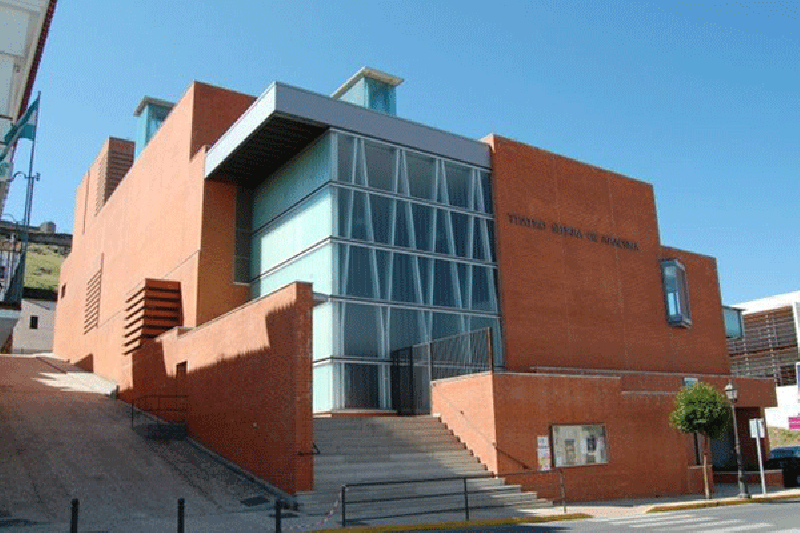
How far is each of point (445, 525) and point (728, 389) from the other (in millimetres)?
12701

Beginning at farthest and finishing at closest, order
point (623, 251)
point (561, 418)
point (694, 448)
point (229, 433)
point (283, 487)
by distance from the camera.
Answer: point (623, 251)
point (694, 448)
point (561, 418)
point (229, 433)
point (283, 487)

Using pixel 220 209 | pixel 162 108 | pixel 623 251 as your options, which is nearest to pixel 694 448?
pixel 623 251

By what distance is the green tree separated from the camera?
23.3 metres

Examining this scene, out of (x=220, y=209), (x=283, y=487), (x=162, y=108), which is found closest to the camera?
→ (x=283, y=487)

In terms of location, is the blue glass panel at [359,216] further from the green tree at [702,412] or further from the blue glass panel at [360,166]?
the green tree at [702,412]

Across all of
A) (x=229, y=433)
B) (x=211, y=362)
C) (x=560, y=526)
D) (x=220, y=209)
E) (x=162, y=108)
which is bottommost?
(x=560, y=526)

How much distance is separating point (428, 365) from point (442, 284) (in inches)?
150

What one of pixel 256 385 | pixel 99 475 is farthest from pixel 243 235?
pixel 99 475

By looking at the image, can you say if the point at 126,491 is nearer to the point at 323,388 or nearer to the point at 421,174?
the point at 323,388

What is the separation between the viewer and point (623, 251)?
34.1 m

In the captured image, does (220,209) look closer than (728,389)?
No

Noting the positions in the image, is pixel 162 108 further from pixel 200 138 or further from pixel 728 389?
pixel 728 389

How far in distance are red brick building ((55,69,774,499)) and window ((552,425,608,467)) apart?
0.16 ft

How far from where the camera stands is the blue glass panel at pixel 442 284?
27.7m
